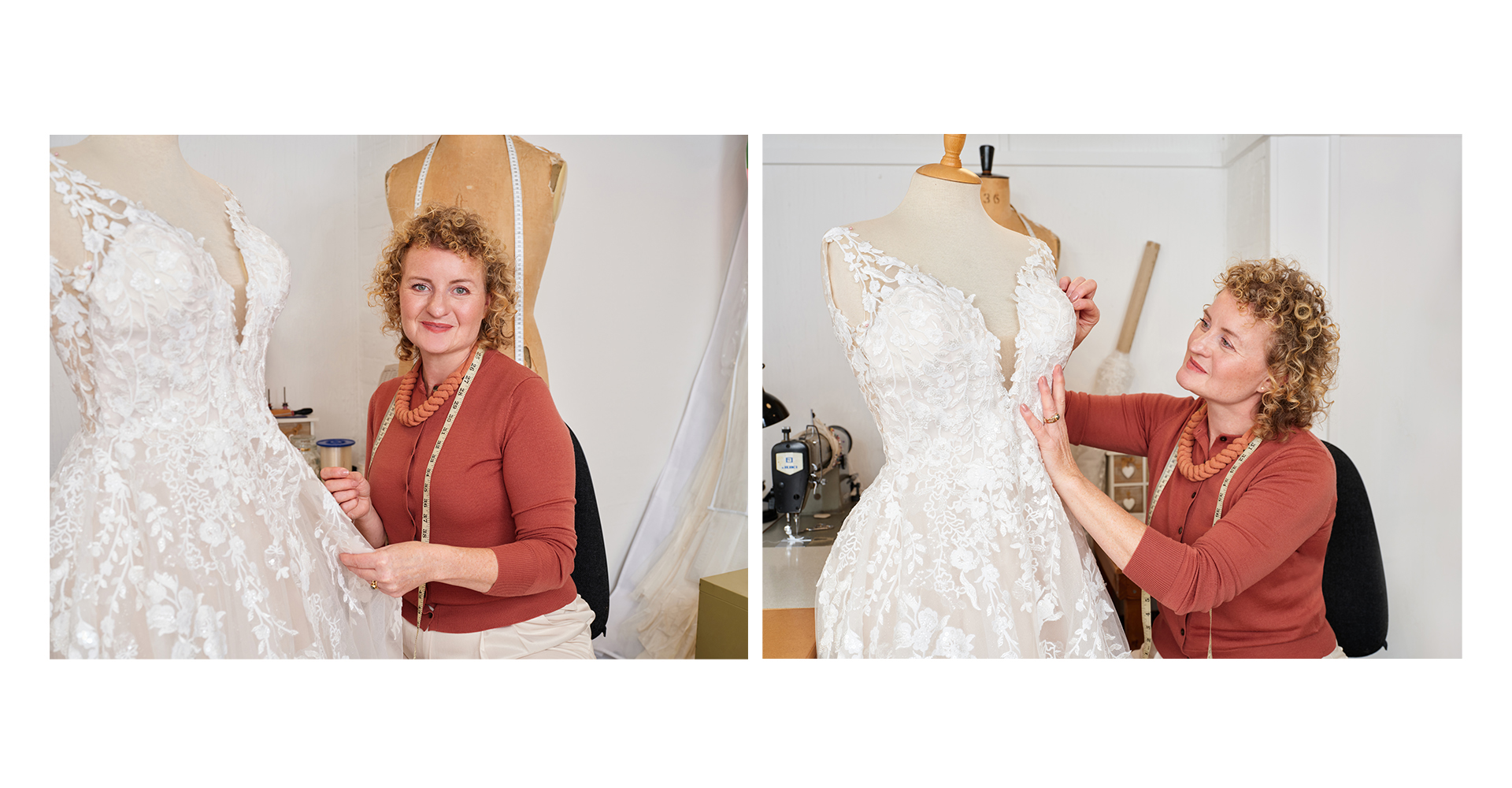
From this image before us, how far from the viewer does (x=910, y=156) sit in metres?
1.93

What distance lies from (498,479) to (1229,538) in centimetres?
128

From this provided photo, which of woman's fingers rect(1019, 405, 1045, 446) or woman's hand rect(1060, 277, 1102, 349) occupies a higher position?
woman's hand rect(1060, 277, 1102, 349)

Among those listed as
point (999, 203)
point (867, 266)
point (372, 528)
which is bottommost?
point (372, 528)

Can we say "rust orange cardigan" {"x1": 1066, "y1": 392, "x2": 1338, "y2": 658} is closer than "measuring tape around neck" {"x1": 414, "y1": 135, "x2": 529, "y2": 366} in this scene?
Yes

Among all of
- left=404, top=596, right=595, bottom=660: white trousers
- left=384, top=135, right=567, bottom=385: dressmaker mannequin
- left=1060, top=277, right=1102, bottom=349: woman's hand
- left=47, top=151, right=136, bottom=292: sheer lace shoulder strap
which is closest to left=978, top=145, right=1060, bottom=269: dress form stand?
left=1060, top=277, right=1102, bottom=349: woman's hand

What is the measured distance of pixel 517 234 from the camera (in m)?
1.54

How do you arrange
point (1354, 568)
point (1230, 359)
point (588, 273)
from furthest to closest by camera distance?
point (1354, 568)
point (588, 273)
point (1230, 359)

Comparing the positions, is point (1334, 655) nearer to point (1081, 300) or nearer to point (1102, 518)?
point (1102, 518)

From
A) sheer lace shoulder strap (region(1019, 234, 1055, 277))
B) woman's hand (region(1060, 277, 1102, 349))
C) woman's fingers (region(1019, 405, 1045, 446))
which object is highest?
sheer lace shoulder strap (region(1019, 234, 1055, 277))

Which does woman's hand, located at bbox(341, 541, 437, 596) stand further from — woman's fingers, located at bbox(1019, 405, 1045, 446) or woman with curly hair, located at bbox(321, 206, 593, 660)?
woman's fingers, located at bbox(1019, 405, 1045, 446)

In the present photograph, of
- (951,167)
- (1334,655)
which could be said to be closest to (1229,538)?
(1334,655)

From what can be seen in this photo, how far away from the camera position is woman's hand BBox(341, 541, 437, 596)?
139 centimetres

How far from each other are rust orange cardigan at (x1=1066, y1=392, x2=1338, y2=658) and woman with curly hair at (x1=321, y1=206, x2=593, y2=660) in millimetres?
1038
